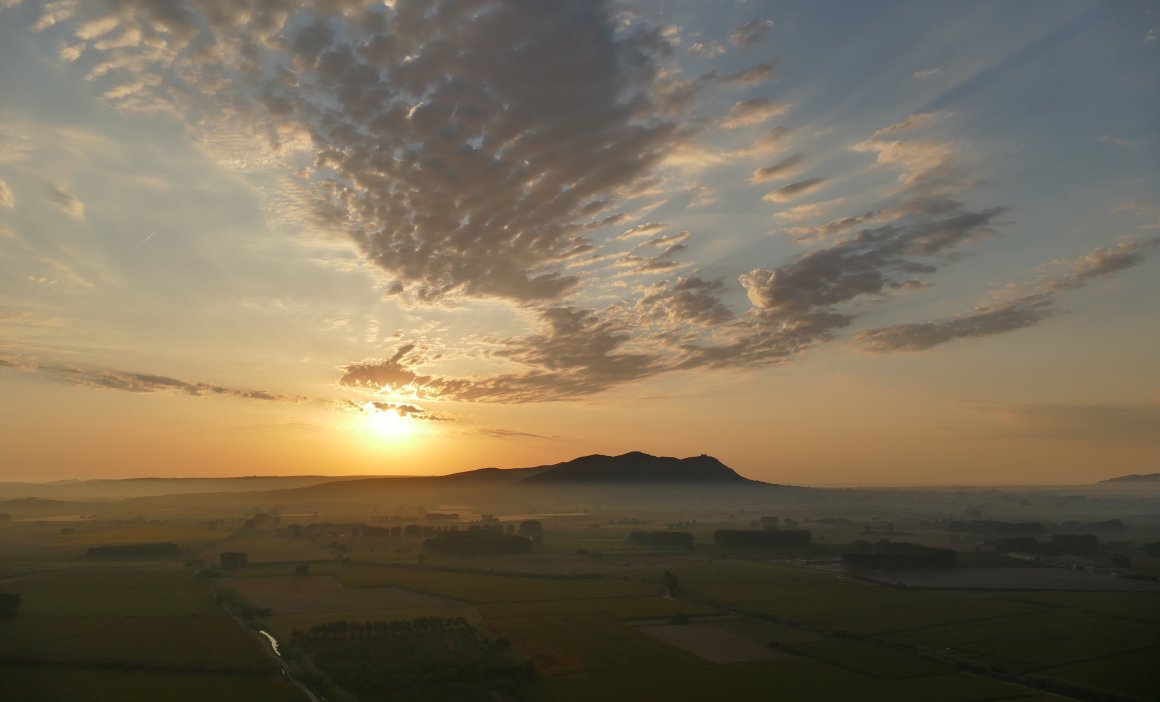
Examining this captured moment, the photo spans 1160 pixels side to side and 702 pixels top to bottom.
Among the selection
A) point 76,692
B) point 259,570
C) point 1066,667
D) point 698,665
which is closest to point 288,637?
point 76,692

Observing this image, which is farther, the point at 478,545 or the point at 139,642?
the point at 478,545

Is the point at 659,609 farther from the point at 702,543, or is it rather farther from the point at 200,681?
the point at 702,543

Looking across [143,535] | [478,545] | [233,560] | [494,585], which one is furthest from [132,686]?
[143,535]

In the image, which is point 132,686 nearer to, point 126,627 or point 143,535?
point 126,627

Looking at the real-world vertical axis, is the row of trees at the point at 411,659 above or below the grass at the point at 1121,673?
below

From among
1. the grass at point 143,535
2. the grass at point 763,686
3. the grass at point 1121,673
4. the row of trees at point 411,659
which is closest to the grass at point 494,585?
the row of trees at point 411,659

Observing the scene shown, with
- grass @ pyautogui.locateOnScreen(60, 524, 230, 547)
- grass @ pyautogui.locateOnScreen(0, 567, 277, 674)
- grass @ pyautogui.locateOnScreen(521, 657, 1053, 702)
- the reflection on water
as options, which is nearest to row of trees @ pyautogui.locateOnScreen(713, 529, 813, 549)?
grass @ pyautogui.locateOnScreen(521, 657, 1053, 702)

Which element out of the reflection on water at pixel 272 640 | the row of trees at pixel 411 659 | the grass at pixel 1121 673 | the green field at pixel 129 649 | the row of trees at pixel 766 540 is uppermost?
the row of trees at pixel 766 540

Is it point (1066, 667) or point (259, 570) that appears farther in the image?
point (259, 570)

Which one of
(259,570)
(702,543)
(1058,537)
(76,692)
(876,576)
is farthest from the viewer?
(702,543)

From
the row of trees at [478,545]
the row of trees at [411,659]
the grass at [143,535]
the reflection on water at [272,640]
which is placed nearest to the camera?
the row of trees at [411,659]

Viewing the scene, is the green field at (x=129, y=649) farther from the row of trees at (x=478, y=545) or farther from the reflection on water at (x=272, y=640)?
the row of trees at (x=478, y=545)
